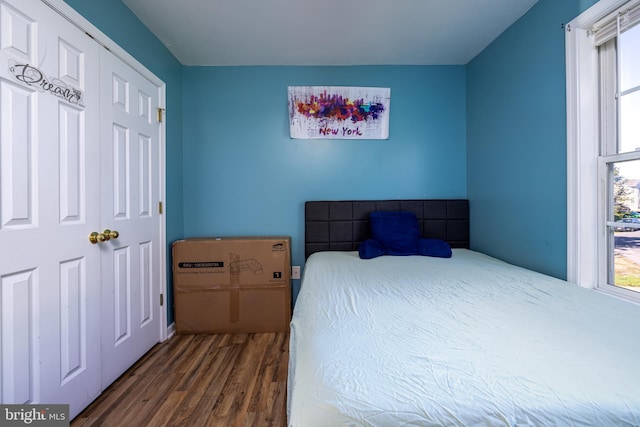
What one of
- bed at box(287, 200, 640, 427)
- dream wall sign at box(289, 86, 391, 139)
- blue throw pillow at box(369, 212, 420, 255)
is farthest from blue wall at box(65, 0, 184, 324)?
blue throw pillow at box(369, 212, 420, 255)

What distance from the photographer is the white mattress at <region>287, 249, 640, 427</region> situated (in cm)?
59

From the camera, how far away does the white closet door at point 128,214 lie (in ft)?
5.23

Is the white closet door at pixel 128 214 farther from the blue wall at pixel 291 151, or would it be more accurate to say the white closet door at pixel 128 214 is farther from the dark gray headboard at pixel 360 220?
the dark gray headboard at pixel 360 220

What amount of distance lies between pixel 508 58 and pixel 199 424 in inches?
125

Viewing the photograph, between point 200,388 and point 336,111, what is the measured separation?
2420 millimetres

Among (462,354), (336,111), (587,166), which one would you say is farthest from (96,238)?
(587,166)

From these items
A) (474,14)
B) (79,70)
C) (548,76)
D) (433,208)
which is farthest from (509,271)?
(79,70)

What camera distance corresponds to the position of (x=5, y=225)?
107cm

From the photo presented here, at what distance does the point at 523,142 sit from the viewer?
194cm

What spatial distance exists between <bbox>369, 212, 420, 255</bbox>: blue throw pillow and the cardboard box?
846 millimetres

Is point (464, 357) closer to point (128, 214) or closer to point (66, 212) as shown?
point (66, 212)

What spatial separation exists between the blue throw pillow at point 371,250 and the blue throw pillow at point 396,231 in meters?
0.06

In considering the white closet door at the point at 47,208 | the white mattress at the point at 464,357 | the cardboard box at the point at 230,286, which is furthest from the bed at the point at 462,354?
the white closet door at the point at 47,208

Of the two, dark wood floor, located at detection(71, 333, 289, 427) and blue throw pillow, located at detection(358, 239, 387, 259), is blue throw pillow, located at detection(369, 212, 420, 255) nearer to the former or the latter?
blue throw pillow, located at detection(358, 239, 387, 259)
